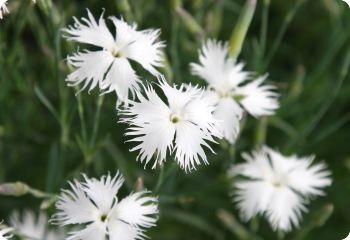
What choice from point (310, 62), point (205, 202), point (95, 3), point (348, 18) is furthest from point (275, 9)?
point (205, 202)

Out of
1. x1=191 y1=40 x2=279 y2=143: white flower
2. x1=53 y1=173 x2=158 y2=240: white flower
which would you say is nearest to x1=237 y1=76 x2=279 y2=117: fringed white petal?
x1=191 y1=40 x2=279 y2=143: white flower

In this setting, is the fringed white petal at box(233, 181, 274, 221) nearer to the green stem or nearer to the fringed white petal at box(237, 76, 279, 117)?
the fringed white petal at box(237, 76, 279, 117)

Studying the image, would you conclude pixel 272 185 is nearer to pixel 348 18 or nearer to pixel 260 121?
pixel 260 121

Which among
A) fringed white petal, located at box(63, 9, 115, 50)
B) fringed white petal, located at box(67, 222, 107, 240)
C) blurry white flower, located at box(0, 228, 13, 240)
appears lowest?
blurry white flower, located at box(0, 228, 13, 240)

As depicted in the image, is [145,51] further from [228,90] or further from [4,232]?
[4,232]

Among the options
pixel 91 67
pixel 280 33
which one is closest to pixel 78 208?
pixel 91 67
